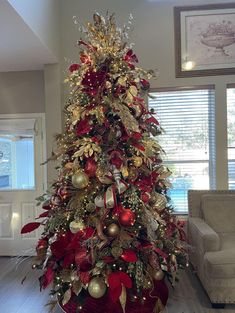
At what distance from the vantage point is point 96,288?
2180 millimetres

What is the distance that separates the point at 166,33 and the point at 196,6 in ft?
1.67

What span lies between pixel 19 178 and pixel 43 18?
215cm

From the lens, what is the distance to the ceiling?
266 centimetres

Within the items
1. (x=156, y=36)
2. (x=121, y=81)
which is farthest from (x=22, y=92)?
(x=121, y=81)

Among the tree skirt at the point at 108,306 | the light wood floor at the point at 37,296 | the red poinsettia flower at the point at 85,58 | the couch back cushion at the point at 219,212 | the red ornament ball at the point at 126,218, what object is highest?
the red poinsettia flower at the point at 85,58

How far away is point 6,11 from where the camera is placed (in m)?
2.52

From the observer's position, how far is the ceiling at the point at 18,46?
2663mm

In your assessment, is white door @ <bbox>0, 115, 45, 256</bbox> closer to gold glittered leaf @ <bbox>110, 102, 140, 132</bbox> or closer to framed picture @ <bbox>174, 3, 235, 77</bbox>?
framed picture @ <bbox>174, 3, 235, 77</bbox>

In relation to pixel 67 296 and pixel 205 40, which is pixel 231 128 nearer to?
pixel 205 40

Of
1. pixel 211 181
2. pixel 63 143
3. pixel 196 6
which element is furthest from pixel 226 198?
pixel 196 6

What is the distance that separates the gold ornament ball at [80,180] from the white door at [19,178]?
2.27 metres

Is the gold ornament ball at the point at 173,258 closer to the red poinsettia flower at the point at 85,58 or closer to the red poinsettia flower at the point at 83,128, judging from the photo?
the red poinsettia flower at the point at 83,128

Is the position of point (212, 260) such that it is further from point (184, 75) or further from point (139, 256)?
point (184, 75)

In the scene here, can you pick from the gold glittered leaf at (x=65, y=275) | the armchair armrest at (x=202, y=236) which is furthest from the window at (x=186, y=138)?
the gold glittered leaf at (x=65, y=275)
